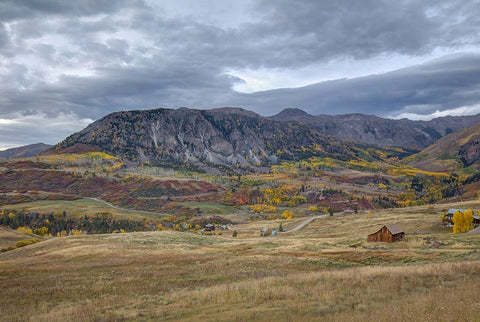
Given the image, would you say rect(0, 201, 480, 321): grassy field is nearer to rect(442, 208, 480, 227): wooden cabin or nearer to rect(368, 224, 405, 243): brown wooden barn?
rect(368, 224, 405, 243): brown wooden barn

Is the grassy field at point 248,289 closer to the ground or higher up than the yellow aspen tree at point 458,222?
higher up

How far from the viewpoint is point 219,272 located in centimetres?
2995

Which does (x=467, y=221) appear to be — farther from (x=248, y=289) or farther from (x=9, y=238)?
(x=9, y=238)

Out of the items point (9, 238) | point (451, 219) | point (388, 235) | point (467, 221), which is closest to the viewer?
point (388, 235)

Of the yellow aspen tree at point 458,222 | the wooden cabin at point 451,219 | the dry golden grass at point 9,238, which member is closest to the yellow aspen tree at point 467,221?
the yellow aspen tree at point 458,222

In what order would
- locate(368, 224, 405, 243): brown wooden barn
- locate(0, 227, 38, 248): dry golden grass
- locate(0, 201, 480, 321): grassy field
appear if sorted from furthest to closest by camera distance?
locate(0, 227, 38, 248): dry golden grass → locate(368, 224, 405, 243): brown wooden barn → locate(0, 201, 480, 321): grassy field

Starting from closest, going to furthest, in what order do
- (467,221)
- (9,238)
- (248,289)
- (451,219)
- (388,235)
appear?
(248,289) < (388,235) < (467,221) < (451,219) < (9,238)

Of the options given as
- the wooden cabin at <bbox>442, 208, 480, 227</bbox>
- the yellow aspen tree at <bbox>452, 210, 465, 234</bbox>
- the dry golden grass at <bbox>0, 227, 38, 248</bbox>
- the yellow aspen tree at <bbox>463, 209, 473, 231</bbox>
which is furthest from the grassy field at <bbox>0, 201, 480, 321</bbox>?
the dry golden grass at <bbox>0, 227, 38, 248</bbox>

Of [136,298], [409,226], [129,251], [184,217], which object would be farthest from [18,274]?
[184,217]

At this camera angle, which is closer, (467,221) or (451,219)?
(467,221)

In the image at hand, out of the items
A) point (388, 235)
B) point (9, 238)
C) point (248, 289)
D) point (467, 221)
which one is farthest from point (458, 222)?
point (9, 238)

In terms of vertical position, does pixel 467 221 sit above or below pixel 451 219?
above

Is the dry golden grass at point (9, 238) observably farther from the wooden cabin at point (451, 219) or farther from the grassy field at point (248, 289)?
the wooden cabin at point (451, 219)

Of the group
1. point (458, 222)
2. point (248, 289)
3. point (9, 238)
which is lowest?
point (458, 222)
